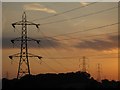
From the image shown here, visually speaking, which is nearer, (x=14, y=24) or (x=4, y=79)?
(x=14, y=24)

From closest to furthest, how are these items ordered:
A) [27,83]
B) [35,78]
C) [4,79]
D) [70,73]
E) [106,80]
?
[4,79] → [27,83] → [35,78] → [106,80] → [70,73]

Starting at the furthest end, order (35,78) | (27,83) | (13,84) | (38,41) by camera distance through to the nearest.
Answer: (35,78)
(27,83)
(13,84)
(38,41)

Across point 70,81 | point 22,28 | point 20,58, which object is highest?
point 22,28

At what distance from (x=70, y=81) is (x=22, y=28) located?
188ft

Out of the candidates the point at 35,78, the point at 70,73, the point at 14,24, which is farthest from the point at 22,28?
the point at 70,73

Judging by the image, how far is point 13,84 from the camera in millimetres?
62188

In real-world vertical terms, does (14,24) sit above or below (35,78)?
above

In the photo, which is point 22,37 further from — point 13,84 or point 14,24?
point 13,84

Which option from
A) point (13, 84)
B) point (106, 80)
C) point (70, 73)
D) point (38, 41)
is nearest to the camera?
point (38, 41)

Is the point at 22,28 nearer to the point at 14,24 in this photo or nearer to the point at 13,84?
the point at 14,24

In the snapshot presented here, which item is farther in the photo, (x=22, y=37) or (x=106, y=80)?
(x=106, y=80)

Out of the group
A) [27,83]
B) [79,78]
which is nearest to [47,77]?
[79,78]

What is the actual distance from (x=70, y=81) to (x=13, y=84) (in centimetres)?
3709

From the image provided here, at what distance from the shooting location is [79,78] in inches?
3974
